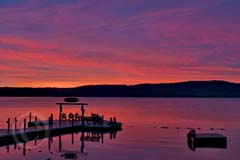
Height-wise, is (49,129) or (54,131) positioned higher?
(49,129)

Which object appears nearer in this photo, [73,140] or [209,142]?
[209,142]

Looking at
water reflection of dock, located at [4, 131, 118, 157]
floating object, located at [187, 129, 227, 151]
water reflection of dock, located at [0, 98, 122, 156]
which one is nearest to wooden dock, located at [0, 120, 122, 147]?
water reflection of dock, located at [0, 98, 122, 156]

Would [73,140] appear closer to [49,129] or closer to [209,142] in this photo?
[49,129]

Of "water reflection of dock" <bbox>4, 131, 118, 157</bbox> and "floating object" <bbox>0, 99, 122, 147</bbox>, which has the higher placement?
"floating object" <bbox>0, 99, 122, 147</bbox>

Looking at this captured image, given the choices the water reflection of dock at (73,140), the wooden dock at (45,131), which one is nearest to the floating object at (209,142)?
Result: the water reflection of dock at (73,140)

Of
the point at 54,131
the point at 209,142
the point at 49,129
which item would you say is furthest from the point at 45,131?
the point at 209,142

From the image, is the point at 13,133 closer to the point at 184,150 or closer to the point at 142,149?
the point at 142,149

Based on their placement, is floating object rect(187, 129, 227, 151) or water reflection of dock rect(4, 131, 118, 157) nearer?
water reflection of dock rect(4, 131, 118, 157)

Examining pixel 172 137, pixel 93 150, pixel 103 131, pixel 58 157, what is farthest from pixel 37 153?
pixel 172 137

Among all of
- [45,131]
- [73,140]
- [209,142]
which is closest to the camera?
[209,142]

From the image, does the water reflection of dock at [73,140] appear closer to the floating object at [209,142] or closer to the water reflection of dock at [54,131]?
the water reflection of dock at [54,131]

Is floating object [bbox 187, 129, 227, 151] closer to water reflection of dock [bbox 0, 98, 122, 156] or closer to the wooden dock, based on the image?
Answer: water reflection of dock [bbox 0, 98, 122, 156]

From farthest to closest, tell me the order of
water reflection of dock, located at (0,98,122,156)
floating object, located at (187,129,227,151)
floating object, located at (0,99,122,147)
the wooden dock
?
floating object, located at (187,129,227,151) → water reflection of dock, located at (0,98,122,156) → floating object, located at (0,99,122,147) → the wooden dock

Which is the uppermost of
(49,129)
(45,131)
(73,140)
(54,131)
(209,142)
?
(49,129)
